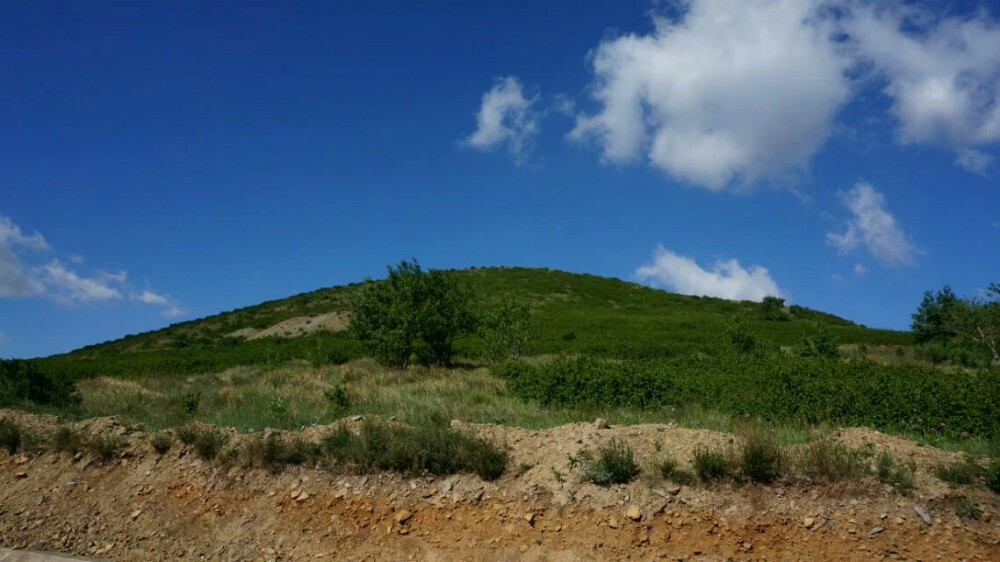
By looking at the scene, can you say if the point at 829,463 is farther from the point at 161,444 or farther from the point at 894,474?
the point at 161,444

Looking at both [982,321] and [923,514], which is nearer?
[923,514]

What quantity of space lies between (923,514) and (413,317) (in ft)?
67.8

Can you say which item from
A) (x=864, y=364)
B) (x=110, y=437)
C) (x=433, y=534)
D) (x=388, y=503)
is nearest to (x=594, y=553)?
(x=433, y=534)

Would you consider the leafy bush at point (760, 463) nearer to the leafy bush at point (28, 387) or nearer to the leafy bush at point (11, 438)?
the leafy bush at point (11, 438)

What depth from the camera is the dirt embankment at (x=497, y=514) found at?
20.9ft

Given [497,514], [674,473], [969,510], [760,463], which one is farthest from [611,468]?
[969,510]

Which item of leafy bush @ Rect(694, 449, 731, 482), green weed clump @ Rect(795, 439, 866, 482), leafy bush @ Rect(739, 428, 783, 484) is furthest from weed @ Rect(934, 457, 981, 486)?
leafy bush @ Rect(694, 449, 731, 482)

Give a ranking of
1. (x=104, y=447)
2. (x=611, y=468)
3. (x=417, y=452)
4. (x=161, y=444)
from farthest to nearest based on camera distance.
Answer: (x=104, y=447) → (x=161, y=444) → (x=417, y=452) → (x=611, y=468)

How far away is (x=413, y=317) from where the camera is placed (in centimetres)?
2528

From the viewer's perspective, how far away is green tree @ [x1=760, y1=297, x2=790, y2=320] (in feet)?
201

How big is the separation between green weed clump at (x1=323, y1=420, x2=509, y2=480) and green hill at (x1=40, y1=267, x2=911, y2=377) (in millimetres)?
20507

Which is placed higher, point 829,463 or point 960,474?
point 829,463

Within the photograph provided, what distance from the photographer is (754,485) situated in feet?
23.0

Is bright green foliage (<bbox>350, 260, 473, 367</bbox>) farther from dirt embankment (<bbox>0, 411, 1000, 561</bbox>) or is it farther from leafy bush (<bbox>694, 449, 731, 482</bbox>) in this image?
leafy bush (<bbox>694, 449, 731, 482</bbox>)
